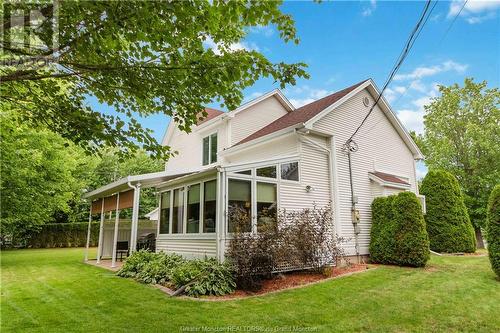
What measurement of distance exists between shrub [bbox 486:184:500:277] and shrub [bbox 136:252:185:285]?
8.33 m

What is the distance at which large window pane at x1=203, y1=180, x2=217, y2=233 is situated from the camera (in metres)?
8.88

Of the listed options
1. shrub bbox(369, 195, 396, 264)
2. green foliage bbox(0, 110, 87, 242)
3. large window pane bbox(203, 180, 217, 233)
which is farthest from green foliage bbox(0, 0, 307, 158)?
shrub bbox(369, 195, 396, 264)

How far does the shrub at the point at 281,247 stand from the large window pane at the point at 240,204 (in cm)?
3

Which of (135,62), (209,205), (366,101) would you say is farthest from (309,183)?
(135,62)

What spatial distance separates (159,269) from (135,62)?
6.48m

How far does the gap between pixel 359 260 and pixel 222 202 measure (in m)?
5.95

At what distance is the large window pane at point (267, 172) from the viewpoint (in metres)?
9.38

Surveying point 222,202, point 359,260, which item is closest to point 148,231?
point 222,202

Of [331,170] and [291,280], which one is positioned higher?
[331,170]

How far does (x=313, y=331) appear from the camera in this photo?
488cm

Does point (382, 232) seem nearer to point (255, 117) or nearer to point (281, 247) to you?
point (281, 247)

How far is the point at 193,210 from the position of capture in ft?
32.3

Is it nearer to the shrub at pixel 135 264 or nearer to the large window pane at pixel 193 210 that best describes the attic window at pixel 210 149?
the large window pane at pixel 193 210

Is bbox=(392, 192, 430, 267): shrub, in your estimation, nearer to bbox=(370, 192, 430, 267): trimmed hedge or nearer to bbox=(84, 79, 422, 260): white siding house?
bbox=(370, 192, 430, 267): trimmed hedge
